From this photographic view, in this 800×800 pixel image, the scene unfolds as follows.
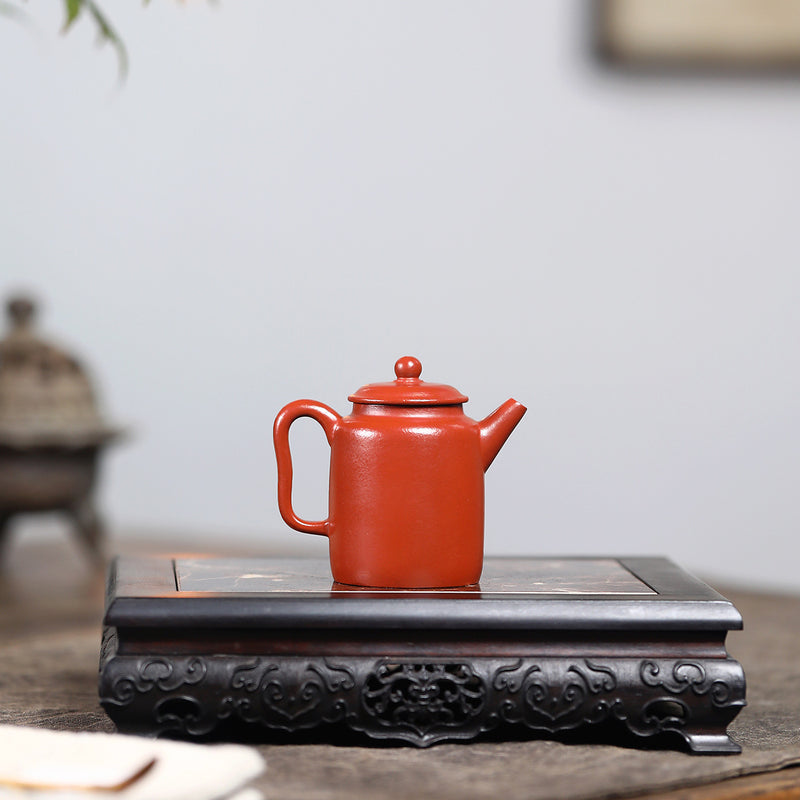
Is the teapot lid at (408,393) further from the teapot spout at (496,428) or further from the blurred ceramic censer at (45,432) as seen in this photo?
the blurred ceramic censer at (45,432)

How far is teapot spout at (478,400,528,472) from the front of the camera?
3.27ft

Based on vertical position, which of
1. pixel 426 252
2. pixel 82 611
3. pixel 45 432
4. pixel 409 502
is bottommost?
pixel 82 611

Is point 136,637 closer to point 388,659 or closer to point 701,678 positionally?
point 388,659

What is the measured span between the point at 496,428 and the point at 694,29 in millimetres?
1995

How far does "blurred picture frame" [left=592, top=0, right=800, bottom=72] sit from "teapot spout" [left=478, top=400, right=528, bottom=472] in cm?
192

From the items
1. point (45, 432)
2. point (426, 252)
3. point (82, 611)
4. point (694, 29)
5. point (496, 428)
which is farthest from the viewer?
point (426, 252)

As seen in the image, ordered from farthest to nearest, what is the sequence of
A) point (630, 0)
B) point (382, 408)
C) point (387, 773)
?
1. point (630, 0)
2. point (382, 408)
3. point (387, 773)

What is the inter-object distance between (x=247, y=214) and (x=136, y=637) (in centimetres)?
207

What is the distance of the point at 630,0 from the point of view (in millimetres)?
2715

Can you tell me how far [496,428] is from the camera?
1003 millimetres

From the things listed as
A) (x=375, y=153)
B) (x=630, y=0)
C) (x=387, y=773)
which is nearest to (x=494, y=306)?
(x=375, y=153)

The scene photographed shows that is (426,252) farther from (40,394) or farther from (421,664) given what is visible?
(421,664)

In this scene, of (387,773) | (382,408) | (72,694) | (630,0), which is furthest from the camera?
(630,0)

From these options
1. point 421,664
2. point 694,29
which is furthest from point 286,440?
point 694,29
